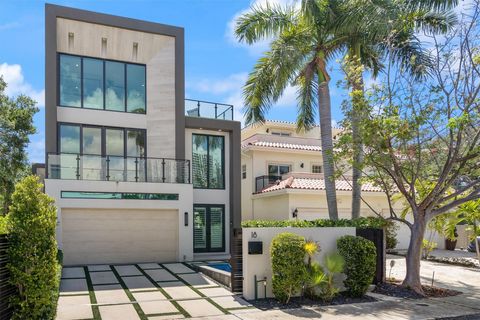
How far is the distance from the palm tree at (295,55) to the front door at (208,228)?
5.39 m

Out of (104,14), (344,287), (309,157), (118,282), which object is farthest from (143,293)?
(309,157)

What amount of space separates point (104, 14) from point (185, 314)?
1395cm

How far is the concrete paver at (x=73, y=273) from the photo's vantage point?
13.3m

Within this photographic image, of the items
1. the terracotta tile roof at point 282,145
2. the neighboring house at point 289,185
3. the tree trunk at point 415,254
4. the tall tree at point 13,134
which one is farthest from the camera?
the terracotta tile roof at point 282,145

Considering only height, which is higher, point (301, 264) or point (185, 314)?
point (301, 264)

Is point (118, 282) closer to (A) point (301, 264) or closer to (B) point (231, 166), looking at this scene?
(A) point (301, 264)

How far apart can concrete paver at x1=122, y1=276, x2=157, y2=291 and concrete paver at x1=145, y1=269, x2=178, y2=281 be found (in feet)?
1.26

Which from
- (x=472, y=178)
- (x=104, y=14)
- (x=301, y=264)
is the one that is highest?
(x=104, y=14)

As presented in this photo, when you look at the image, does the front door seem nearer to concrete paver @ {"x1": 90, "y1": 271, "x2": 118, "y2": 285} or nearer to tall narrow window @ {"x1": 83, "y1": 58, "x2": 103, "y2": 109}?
concrete paver @ {"x1": 90, "y1": 271, "x2": 118, "y2": 285}

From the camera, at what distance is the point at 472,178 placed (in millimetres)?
12680

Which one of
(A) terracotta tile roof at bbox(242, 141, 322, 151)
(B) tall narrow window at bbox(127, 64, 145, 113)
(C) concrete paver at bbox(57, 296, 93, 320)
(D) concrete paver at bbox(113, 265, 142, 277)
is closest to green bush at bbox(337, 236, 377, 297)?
(C) concrete paver at bbox(57, 296, 93, 320)

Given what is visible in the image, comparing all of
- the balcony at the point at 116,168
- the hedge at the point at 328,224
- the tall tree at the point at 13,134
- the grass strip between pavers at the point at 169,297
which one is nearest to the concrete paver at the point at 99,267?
the grass strip between pavers at the point at 169,297

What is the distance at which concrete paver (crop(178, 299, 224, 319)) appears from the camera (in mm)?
9133

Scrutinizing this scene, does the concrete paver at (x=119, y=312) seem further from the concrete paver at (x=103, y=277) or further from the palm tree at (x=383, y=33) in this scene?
the palm tree at (x=383, y=33)
